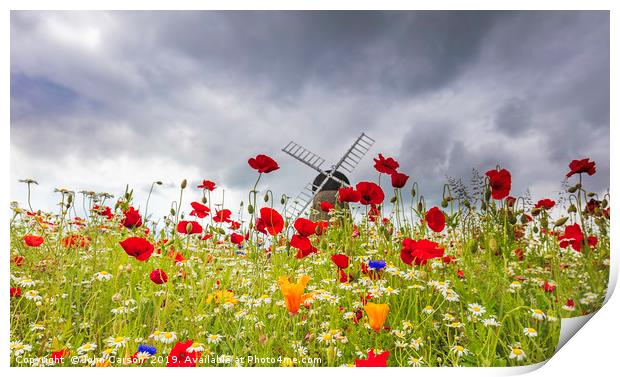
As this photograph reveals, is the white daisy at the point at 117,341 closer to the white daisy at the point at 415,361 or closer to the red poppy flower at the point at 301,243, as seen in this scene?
the red poppy flower at the point at 301,243

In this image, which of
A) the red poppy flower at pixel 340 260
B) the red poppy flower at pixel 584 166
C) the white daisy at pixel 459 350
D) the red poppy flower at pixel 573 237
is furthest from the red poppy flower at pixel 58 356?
the red poppy flower at pixel 584 166

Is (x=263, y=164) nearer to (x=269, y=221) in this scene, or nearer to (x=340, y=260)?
(x=269, y=221)

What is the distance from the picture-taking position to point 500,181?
1.95 metres

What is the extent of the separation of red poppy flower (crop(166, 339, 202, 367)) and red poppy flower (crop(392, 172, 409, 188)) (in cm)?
109

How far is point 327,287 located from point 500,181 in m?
0.87

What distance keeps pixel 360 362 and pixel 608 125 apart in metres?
1.42

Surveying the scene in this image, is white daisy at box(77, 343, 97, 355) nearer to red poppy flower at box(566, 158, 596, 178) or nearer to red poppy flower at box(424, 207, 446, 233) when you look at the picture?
red poppy flower at box(424, 207, 446, 233)

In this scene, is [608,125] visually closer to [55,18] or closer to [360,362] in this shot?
[360,362]

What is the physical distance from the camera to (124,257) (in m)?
2.16

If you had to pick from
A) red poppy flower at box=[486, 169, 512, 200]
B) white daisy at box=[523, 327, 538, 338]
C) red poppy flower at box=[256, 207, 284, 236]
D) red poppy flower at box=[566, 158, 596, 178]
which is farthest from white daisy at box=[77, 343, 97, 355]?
red poppy flower at box=[566, 158, 596, 178]

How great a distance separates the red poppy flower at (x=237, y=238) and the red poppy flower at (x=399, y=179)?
2.66 feet

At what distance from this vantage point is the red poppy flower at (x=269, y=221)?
1.99 m
